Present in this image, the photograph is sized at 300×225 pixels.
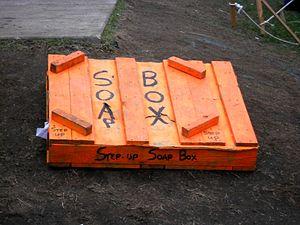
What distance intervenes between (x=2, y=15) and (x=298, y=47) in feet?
14.8

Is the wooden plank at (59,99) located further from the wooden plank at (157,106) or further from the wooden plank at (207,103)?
the wooden plank at (207,103)

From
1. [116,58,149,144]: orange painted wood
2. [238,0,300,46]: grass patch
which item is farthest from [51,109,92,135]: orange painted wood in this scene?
[238,0,300,46]: grass patch

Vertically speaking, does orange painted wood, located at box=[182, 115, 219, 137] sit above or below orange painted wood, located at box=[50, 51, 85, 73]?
above

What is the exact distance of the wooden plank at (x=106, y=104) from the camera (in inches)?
210

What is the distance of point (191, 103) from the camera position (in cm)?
591

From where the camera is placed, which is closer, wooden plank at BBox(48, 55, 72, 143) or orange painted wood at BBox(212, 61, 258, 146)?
wooden plank at BBox(48, 55, 72, 143)

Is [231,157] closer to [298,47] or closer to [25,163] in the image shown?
[25,163]

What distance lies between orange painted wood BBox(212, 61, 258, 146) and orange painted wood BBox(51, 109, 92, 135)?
1.29 metres

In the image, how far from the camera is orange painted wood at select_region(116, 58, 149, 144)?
5.31m

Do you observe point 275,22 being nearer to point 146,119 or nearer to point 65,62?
point 65,62

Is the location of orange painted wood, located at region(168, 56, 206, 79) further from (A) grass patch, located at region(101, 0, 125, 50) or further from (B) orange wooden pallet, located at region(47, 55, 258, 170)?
(A) grass patch, located at region(101, 0, 125, 50)

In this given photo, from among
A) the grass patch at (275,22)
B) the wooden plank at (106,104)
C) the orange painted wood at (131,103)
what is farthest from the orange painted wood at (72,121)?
the grass patch at (275,22)

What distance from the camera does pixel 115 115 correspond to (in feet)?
18.5

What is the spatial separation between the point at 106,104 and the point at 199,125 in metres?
0.92
